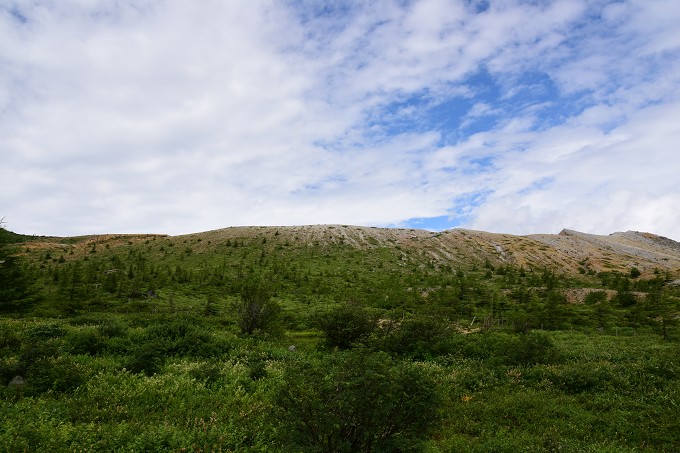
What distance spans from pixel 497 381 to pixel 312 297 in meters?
27.8

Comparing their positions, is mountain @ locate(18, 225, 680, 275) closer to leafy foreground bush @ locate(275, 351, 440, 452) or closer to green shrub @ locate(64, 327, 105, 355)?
green shrub @ locate(64, 327, 105, 355)

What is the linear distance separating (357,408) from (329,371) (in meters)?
1.53

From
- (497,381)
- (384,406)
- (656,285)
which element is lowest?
(497,381)

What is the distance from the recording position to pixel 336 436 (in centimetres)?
746

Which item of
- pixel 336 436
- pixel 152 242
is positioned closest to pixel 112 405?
pixel 336 436

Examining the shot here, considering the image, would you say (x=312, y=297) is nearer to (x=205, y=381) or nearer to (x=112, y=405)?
(x=205, y=381)

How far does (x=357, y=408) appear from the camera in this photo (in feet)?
24.4

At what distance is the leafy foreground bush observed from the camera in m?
7.42

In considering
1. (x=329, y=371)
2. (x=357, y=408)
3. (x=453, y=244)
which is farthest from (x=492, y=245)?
(x=357, y=408)

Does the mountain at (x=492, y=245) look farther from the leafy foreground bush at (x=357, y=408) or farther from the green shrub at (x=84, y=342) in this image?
the leafy foreground bush at (x=357, y=408)

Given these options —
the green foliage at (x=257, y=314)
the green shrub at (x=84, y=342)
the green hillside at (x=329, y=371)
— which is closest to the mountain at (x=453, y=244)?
the green hillside at (x=329, y=371)

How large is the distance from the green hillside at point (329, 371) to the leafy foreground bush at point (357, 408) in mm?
33

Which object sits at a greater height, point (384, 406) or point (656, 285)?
point (656, 285)

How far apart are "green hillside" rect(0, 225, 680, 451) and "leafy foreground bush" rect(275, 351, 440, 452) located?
0.03 metres
